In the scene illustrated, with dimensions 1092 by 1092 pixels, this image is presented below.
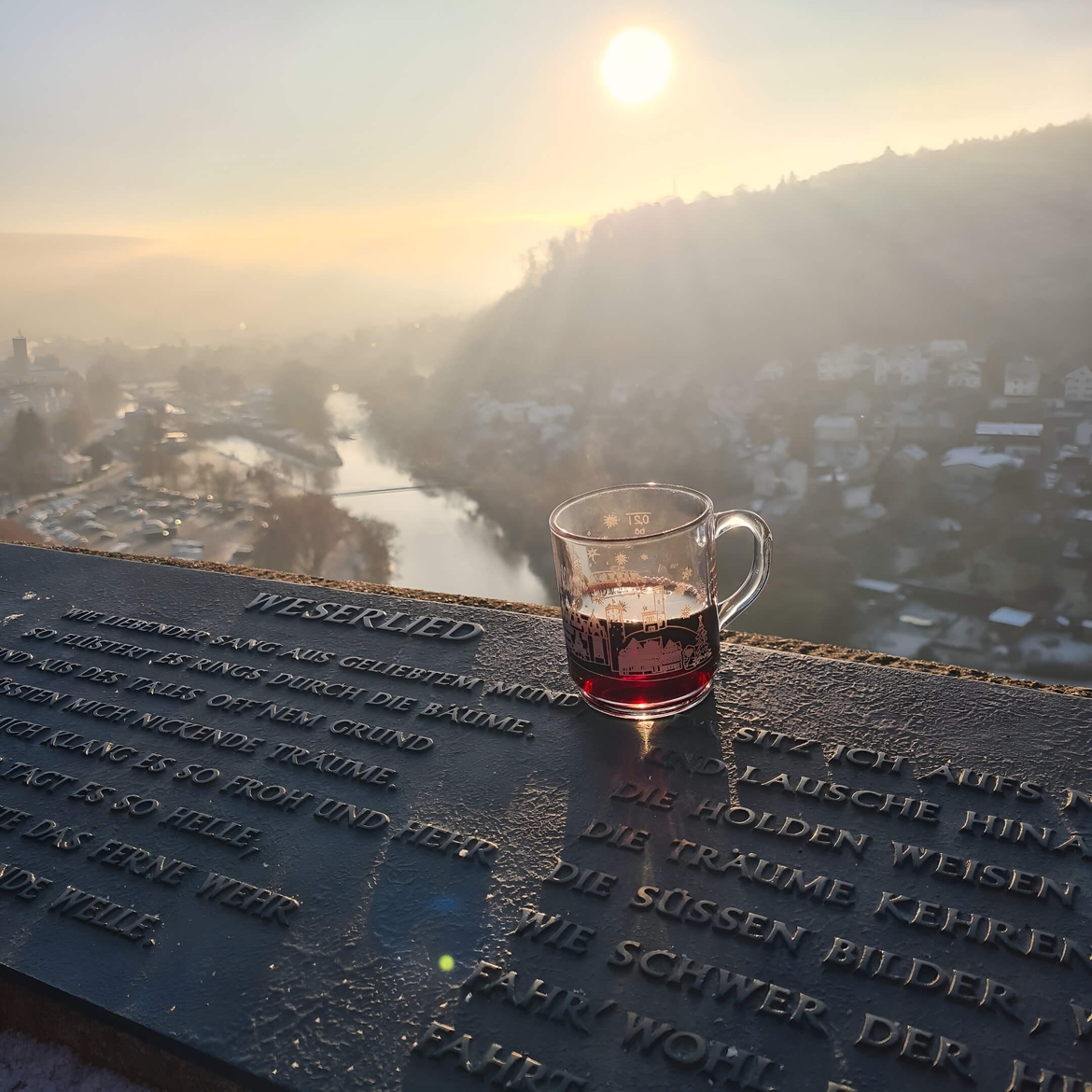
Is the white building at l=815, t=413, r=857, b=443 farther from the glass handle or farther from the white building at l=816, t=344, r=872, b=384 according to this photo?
the glass handle

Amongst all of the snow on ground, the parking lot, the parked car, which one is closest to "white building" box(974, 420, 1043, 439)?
the parking lot

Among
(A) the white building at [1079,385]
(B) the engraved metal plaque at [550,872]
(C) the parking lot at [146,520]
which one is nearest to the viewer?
(B) the engraved metal plaque at [550,872]

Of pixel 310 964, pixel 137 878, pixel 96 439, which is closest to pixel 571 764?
pixel 310 964

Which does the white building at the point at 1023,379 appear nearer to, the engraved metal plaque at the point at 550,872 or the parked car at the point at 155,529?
the parked car at the point at 155,529

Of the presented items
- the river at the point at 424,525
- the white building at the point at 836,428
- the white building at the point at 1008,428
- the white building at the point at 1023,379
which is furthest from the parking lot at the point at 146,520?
the white building at the point at 1023,379

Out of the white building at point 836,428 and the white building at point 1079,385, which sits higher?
the white building at point 1079,385

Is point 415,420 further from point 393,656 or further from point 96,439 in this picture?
point 393,656

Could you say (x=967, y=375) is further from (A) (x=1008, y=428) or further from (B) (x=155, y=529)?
(B) (x=155, y=529)
